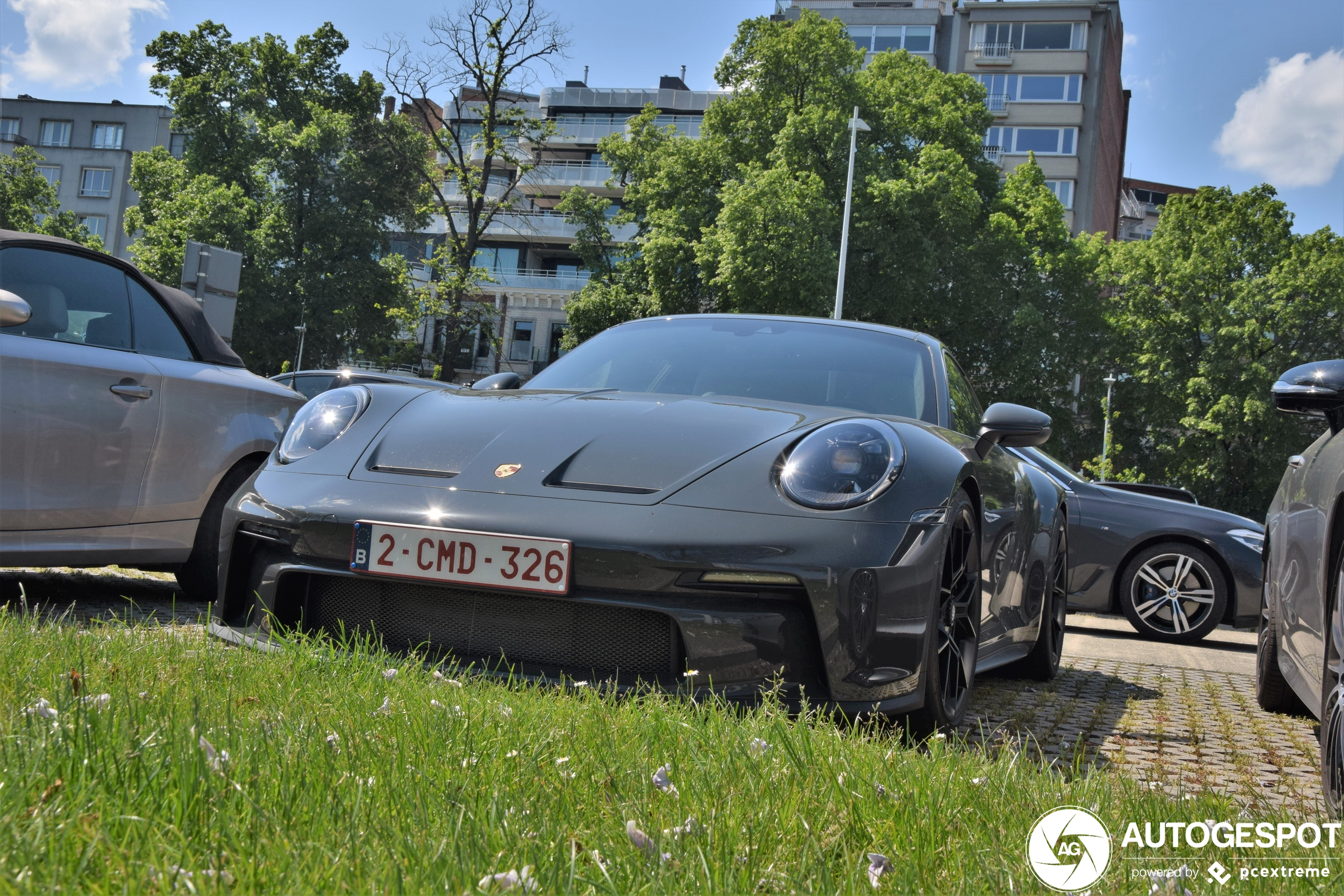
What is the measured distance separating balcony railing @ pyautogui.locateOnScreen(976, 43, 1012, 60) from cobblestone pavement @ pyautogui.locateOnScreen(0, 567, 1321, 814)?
54299 mm

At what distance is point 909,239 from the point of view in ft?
105

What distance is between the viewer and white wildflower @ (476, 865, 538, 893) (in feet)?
4.88

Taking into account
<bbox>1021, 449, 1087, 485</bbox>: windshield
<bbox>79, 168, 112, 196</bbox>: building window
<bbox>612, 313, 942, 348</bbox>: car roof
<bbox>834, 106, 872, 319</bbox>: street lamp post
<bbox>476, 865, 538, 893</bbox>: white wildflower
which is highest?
<bbox>79, 168, 112, 196</bbox>: building window

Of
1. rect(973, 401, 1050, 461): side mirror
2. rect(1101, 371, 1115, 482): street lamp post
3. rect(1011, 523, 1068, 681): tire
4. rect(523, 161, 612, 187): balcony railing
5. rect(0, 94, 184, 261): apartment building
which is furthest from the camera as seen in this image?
rect(0, 94, 184, 261): apartment building

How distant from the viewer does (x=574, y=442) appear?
3355 mm

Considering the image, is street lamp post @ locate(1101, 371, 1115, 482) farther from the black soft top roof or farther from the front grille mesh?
the front grille mesh

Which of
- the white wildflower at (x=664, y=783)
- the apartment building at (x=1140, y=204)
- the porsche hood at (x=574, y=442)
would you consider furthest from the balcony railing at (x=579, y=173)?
the white wildflower at (x=664, y=783)

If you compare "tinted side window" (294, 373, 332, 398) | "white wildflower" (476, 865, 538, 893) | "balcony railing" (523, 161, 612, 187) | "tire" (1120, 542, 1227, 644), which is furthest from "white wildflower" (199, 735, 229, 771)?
"balcony railing" (523, 161, 612, 187)

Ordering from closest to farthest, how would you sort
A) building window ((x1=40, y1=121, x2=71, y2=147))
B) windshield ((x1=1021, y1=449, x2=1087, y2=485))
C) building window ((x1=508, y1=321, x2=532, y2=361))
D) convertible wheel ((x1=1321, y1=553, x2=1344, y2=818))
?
convertible wheel ((x1=1321, y1=553, x2=1344, y2=818)) < windshield ((x1=1021, y1=449, x2=1087, y2=485)) < building window ((x1=508, y1=321, x2=532, y2=361)) < building window ((x1=40, y1=121, x2=71, y2=147))

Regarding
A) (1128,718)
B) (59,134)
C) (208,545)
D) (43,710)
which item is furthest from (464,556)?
(59,134)

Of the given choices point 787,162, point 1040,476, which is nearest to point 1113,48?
point 787,162

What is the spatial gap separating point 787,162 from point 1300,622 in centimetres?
3095

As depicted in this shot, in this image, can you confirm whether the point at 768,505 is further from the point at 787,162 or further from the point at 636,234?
the point at 636,234

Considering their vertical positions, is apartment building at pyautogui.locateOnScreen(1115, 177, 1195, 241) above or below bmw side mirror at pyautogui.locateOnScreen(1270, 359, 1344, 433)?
above
